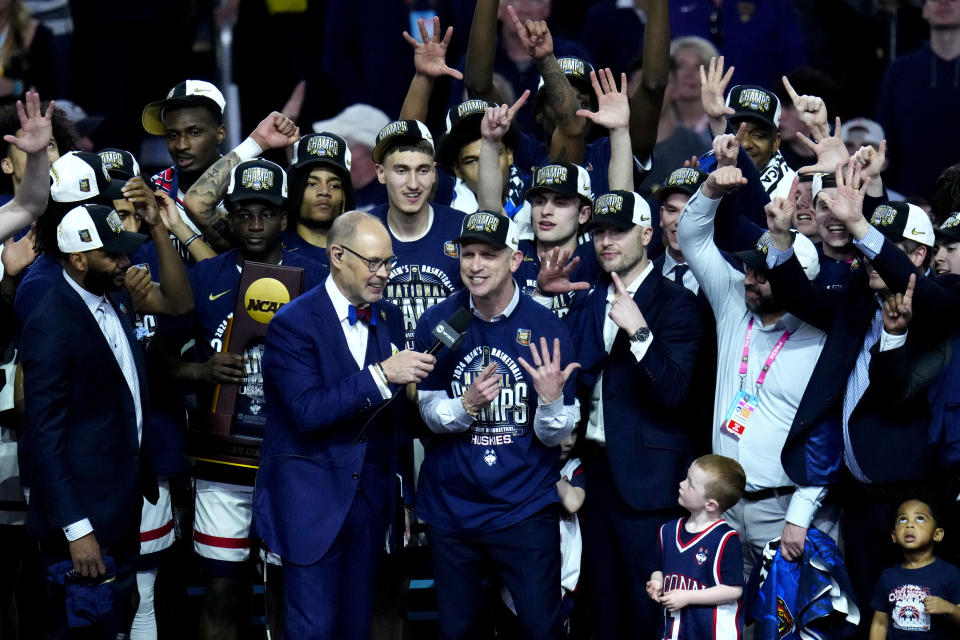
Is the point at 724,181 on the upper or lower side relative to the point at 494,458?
upper

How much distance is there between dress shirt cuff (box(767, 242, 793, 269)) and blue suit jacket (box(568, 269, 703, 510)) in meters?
0.56

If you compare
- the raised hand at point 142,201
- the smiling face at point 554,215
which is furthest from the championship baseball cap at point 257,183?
the smiling face at point 554,215

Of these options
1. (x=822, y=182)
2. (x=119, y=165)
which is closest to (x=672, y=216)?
(x=822, y=182)

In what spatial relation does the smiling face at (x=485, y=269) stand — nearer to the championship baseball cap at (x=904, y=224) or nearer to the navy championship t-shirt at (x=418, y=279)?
the navy championship t-shirt at (x=418, y=279)

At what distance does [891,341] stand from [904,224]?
1.83ft

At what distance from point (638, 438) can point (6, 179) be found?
345 cm

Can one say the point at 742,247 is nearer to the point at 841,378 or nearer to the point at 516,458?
the point at 841,378

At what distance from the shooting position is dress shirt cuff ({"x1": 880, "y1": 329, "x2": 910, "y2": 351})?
592 cm

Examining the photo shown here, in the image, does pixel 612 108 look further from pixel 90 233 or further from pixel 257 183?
pixel 90 233

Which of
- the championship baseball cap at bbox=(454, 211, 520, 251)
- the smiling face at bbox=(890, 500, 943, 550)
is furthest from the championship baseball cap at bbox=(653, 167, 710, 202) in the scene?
the smiling face at bbox=(890, 500, 943, 550)

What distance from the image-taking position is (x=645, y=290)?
6.50m

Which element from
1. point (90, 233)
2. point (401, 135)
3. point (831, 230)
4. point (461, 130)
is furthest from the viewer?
point (461, 130)

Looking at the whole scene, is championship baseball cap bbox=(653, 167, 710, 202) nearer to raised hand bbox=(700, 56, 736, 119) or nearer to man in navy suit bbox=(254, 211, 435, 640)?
raised hand bbox=(700, 56, 736, 119)

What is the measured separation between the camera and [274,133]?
718 centimetres
